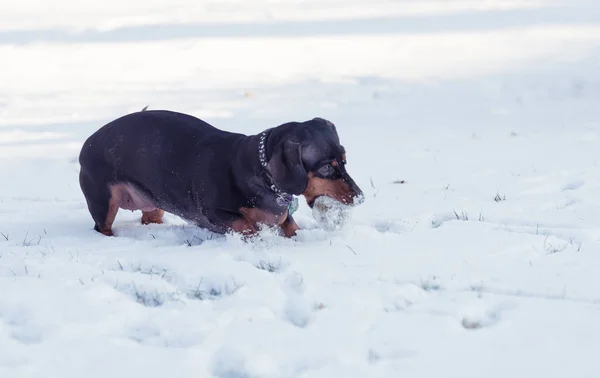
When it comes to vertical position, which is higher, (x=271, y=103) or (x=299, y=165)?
(x=299, y=165)

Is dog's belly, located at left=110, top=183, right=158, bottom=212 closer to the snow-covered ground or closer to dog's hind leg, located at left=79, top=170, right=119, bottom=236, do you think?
dog's hind leg, located at left=79, top=170, right=119, bottom=236

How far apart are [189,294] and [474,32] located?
10233 mm

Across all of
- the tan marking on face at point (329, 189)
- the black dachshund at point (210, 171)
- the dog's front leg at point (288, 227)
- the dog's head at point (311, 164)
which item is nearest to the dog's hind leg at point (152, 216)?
the black dachshund at point (210, 171)

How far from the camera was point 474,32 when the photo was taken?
13.1 metres

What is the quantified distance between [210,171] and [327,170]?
67 cm

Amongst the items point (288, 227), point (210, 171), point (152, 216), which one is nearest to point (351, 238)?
point (288, 227)

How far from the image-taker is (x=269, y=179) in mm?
4551

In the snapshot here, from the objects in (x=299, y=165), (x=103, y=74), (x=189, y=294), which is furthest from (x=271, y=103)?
(x=189, y=294)

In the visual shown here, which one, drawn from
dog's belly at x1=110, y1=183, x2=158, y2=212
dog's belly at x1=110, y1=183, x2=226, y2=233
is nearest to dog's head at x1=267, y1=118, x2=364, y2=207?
dog's belly at x1=110, y1=183, x2=226, y2=233

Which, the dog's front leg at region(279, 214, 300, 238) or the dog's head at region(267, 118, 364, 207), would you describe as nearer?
the dog's head at region(267, 118, 364, 207)

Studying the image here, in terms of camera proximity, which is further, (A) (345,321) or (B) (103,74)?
(B) (103,74)

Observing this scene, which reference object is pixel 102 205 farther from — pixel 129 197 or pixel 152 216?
pixel 152 216

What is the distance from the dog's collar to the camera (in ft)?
14.8

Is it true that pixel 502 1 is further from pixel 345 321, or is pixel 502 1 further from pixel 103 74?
pixel 345 321
